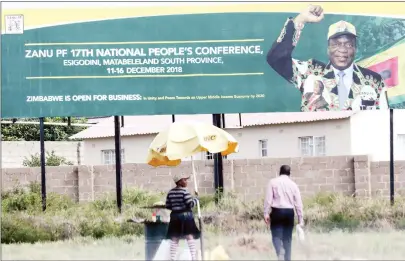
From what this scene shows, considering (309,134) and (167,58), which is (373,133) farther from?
(167,58)

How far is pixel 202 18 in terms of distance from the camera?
19.9 m

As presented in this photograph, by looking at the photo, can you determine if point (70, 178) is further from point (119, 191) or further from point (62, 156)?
point (62, 156)

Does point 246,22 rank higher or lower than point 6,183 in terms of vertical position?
higher

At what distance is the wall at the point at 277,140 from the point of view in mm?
31141

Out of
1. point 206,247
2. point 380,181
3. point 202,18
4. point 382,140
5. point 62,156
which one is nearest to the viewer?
point 206,247

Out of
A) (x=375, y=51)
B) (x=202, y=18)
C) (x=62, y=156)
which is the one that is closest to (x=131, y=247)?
(x=202, y=18)

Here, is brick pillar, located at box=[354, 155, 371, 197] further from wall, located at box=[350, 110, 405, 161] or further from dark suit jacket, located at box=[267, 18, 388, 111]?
wall, located at box=[350, 110, 405, 161]

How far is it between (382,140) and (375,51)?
12104mm

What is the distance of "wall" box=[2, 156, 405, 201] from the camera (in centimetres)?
2300

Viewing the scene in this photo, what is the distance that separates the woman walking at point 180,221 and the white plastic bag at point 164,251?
64 mm

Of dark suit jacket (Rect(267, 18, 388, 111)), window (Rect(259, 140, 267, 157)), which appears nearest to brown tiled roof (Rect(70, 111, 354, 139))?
window (Rect(259, 140, 267, 157))

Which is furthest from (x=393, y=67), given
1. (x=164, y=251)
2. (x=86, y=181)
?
(x=86, y=181)

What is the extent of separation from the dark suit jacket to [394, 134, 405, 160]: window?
1168cm

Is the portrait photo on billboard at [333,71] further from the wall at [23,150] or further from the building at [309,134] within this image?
the wall at [23,150]
